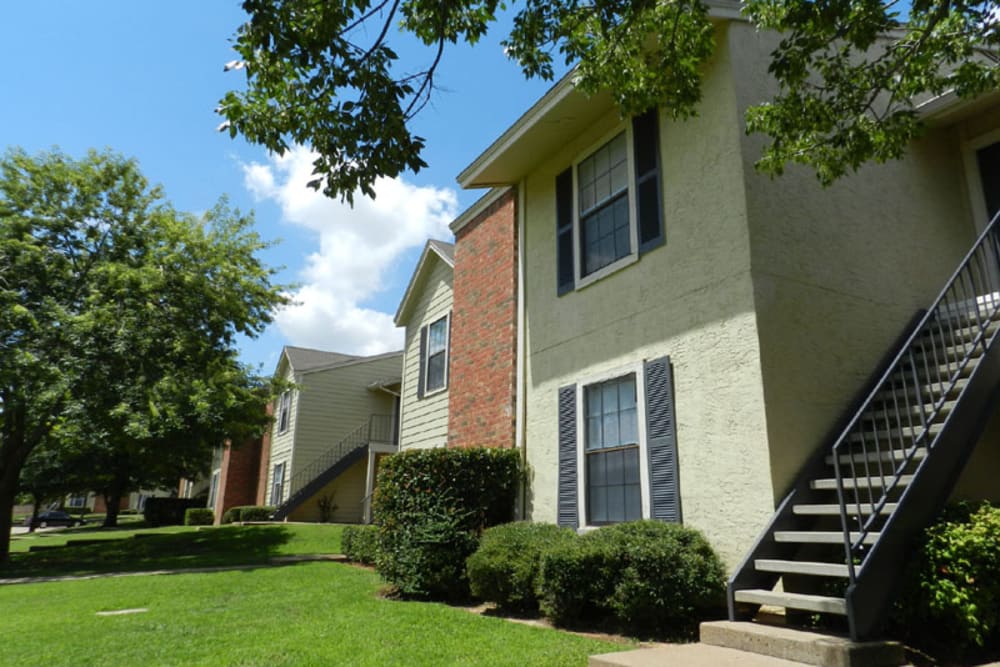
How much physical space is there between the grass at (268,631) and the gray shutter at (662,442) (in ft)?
5.78

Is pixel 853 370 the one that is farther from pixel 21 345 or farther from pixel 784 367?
pixel 21 345

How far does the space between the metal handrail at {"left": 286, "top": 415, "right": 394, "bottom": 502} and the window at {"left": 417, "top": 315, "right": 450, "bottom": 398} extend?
38.2ft

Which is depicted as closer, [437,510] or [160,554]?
[437,510]

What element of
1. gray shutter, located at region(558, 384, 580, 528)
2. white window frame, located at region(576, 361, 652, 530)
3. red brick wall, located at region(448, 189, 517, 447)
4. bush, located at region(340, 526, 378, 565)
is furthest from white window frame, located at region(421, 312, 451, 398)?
white window frame, located at region(576, 361, 652, 530)

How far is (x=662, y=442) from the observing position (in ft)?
23.1

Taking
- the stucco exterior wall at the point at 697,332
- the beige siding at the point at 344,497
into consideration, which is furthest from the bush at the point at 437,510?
the beige siding at the point at 344,497

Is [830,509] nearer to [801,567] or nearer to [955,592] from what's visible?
[801,567]

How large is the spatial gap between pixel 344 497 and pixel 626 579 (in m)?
20.5

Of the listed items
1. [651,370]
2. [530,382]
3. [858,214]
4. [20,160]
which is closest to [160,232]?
[20,160]

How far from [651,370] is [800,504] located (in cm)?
215

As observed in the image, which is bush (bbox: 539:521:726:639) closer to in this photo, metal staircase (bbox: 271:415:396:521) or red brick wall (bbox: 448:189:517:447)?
red brick wall (bbox: 448:189:517:447)

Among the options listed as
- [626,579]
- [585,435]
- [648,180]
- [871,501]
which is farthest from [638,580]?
[648,180]

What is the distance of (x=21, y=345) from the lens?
14.8 m

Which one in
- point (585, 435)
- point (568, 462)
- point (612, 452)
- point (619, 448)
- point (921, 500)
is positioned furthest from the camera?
point (568, 462)
